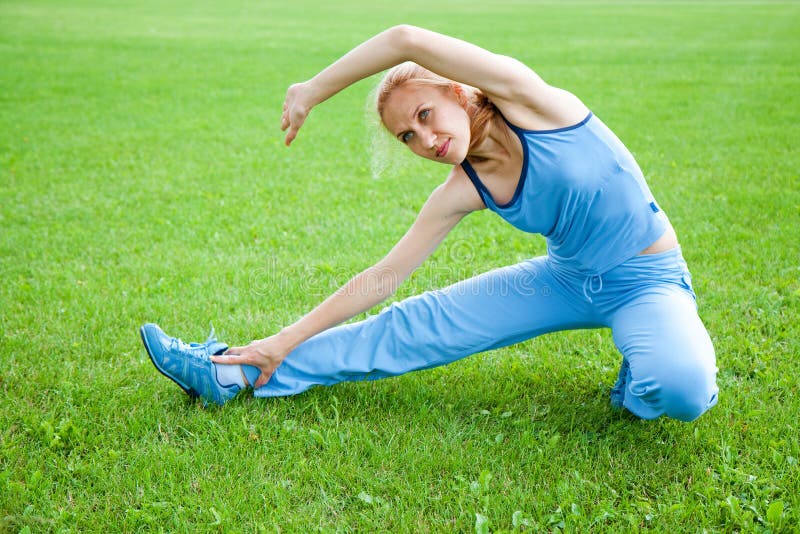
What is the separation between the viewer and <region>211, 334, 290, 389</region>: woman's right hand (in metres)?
3.09

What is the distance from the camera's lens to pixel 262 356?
313cm

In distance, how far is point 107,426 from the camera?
310 cm

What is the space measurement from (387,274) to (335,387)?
0.73 meters

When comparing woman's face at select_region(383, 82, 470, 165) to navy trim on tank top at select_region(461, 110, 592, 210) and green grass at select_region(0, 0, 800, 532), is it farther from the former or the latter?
green grass at select_region(0, 0, 800, 532)

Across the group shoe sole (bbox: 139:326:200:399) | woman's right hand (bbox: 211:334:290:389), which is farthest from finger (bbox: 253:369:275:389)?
shoe sole (bbox: 139:326:200:399)

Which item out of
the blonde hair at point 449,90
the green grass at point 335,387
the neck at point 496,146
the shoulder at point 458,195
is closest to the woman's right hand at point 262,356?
the green grass at point 335,387

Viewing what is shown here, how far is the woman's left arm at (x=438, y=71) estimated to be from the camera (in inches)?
96.8

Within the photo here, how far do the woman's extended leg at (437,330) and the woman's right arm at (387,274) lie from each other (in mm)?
138

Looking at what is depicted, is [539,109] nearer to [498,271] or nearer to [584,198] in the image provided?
[584,198]

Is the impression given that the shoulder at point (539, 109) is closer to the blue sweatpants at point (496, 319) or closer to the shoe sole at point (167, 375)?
the blue sweatpants at point (496, 319)

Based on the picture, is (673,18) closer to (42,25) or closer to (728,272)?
(42,25)

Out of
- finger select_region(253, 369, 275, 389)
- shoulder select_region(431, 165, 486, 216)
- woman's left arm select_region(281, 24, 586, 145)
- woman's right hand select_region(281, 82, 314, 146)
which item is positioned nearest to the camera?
woman's left arm select_region(281, 24, 586, 145)

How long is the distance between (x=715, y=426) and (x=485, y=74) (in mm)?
1769

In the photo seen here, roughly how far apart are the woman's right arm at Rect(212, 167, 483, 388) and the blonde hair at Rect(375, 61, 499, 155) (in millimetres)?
207
